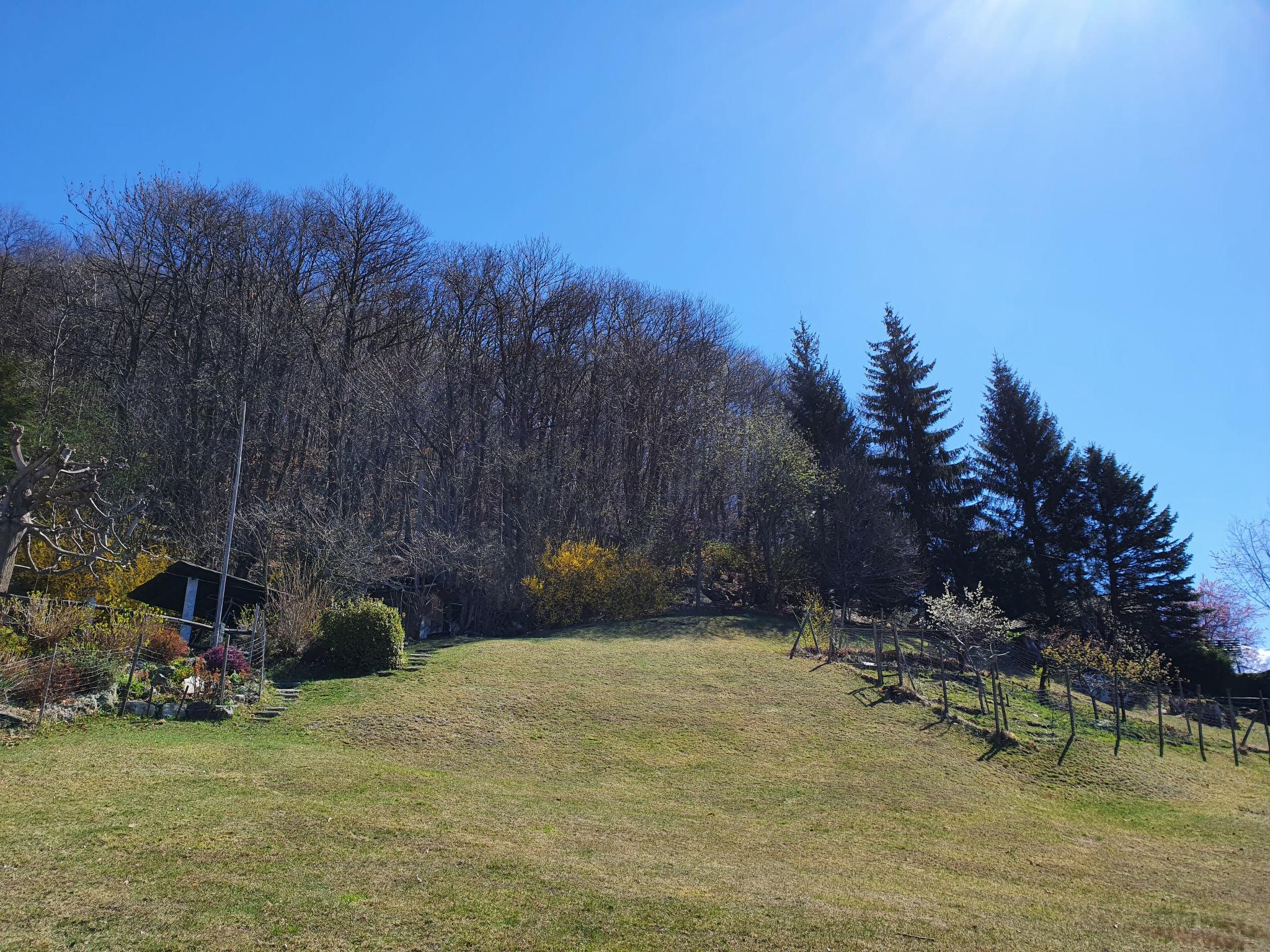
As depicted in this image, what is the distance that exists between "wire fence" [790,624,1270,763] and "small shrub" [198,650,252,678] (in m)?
12.8

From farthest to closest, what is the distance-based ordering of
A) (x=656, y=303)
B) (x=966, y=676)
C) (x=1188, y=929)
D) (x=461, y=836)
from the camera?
(x=656, y=303) → (x=966, y=676) → (x=461, y=836) → (x=1188, y=929)

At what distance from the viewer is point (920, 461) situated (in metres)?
33.7

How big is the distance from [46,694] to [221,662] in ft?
11.4

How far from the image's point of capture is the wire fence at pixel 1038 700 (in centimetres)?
1644

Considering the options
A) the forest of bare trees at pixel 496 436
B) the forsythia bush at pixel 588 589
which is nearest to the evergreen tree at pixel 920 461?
the forest of bare trees at pixel 496 436

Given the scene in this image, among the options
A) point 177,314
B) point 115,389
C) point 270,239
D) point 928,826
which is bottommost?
point 928,826

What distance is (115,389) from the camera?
28.2 meters

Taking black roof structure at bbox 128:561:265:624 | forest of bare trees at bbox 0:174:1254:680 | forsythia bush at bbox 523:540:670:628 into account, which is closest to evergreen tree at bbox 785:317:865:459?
forest of bare trees at bbox 0:174:1254:680

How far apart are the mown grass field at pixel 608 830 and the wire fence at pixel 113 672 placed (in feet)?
2.13

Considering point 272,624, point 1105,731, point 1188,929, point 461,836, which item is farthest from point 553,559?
point 1188,929

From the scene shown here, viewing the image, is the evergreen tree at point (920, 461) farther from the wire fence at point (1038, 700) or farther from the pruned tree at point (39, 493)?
the pruned tree at point (39, 493)

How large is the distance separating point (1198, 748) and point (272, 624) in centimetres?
2048

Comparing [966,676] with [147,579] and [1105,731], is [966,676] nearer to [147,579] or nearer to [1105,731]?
[1105,731]

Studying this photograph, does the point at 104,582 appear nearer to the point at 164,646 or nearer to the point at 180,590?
the point at 180,590
